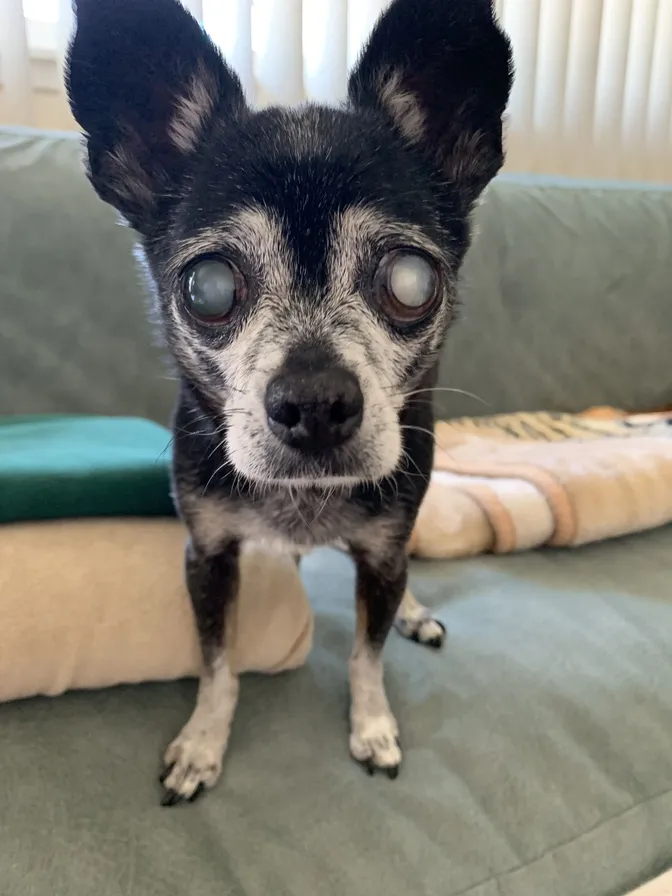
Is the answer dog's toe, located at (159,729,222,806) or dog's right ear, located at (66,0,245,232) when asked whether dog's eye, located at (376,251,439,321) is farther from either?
dog's toe, located at (159,729,222,806)

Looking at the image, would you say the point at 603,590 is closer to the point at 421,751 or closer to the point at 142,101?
the point at 421,751

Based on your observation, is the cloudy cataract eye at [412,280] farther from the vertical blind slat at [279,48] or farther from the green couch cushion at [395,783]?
the vertical blind slat at [279,48]

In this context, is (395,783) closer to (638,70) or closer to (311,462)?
(311,462)

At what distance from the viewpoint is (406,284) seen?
2.66 feet

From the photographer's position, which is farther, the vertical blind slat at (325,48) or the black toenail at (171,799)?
the vertical blind slat at (325,48)

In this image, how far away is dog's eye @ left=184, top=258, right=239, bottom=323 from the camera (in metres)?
0.79

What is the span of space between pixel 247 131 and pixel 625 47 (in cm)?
252

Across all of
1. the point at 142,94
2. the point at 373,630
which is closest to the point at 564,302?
the point at 373,630

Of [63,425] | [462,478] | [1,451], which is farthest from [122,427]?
[462,478]

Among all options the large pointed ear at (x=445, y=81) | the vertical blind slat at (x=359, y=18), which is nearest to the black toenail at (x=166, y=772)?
the large pointed ear at (x=445, y=81)

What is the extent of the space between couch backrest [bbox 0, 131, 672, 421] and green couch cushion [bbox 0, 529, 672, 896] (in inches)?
32.3

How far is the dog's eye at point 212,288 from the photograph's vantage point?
79 cm

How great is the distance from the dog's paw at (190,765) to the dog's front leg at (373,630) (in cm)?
18

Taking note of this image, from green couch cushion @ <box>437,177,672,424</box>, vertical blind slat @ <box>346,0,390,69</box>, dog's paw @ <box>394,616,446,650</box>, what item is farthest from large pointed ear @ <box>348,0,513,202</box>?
vertical blind slat @ <box>346,0,390,69</box>
